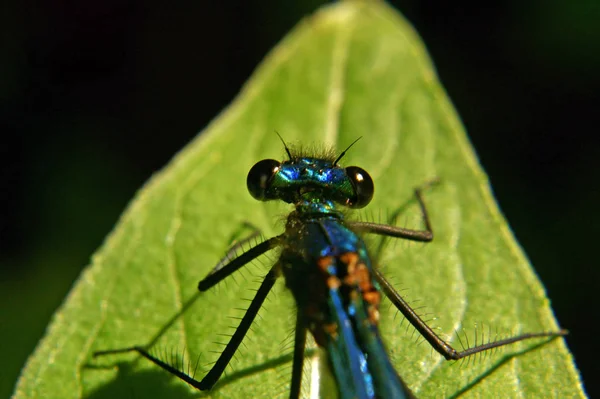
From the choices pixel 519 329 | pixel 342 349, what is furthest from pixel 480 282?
pixel 342 349

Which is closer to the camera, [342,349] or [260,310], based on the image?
[342,349]

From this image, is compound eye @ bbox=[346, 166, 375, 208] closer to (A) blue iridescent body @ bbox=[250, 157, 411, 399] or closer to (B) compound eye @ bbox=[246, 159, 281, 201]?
(A) blue iridescent body @ bbox=[250, 157, 411, 399]

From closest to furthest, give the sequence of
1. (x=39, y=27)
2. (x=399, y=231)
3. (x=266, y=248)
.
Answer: (x=266, y=248)
(x=399, y=231)
(x=39, y=27)

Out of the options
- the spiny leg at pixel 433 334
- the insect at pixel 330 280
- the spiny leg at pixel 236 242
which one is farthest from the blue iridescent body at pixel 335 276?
the spiny leg at pixel 236 242

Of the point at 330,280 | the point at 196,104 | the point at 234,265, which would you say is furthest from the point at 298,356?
the point at 196,104

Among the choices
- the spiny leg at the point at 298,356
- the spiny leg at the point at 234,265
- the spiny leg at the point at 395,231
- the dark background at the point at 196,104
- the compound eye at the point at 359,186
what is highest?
the dark background at the point at 196,104

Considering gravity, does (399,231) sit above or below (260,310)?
above

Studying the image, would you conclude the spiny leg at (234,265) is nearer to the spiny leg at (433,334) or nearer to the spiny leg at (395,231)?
the spiny leg at (395,231)

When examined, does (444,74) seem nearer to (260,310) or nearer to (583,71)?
(583,71)
